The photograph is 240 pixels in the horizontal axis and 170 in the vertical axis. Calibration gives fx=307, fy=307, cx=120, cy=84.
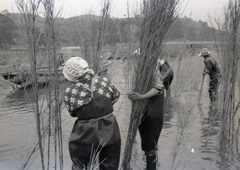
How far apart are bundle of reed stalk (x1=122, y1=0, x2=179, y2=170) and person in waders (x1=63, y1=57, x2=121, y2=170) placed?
64cm

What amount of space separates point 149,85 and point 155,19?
72cm

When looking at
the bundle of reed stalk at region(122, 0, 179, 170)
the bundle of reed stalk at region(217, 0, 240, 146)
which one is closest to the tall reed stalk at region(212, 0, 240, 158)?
the bundle of reed stalk at region(217, 0, 240, 146)

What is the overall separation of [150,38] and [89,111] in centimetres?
111

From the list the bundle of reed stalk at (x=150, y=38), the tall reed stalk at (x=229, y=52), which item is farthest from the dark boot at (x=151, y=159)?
the tall reed stalk at (x=229, y=52)

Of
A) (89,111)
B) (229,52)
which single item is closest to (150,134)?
(89,111)

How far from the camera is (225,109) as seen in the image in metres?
4.18

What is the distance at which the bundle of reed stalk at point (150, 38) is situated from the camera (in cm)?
324

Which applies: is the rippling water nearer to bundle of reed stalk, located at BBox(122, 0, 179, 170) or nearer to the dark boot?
the dark boot

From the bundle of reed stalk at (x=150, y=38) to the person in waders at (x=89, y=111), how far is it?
2.10 feet

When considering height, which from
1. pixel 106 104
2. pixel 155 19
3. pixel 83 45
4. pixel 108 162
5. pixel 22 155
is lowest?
pixel 22 155

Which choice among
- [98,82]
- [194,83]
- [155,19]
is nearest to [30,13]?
[98,82]

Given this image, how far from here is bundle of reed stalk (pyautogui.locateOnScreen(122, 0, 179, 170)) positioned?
3240 millimetres

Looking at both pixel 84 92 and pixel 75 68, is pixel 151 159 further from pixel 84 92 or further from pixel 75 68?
pixel 75 68

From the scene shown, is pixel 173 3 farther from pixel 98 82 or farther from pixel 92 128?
pixel 92 128
